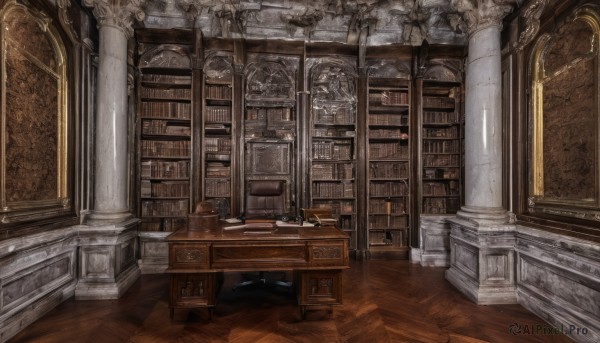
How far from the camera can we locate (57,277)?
2.93 meters

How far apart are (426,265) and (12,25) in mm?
5567

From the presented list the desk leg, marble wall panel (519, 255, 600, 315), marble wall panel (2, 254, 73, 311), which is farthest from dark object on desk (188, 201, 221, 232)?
marble wall panel (519, 255, 600, 315)

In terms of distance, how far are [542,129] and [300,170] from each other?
303 centimetres

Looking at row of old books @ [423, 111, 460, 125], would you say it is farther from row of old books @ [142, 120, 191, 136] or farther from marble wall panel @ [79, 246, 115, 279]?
marble wall panel @ [79, 246, 115, 279]

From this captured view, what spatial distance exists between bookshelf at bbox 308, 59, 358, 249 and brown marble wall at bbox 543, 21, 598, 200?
2403 millimetres

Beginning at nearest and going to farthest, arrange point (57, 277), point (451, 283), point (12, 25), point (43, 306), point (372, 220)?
point (12, 25) → point (43, 306) → point (57, 277) → point (451, 283) → point (372, 220)

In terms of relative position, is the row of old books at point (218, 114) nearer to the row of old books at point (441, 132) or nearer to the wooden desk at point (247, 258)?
the wooden desk at point (247, 258)

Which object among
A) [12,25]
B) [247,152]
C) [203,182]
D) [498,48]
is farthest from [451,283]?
[12,25]

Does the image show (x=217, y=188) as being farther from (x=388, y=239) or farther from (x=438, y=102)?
(x=438, y=102)

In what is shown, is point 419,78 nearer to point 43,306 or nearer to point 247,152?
point 247,152

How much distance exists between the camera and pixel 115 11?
11.1 ft

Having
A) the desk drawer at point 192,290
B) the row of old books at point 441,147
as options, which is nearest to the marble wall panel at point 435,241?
the row of old books at point 441,147

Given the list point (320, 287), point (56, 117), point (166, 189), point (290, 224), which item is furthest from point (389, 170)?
point (56, 117)

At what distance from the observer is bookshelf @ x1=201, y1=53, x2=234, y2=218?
4.41 m
